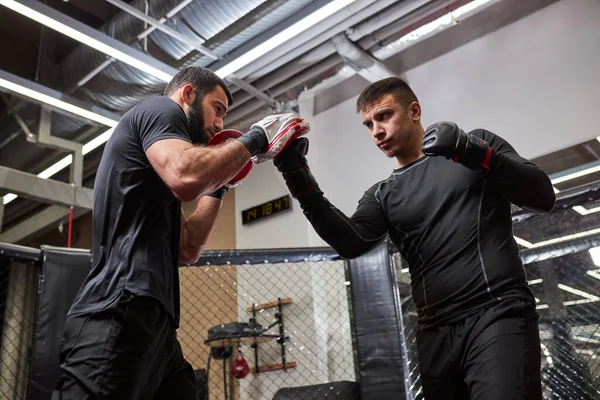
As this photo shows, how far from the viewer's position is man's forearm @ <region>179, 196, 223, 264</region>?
1871 mm

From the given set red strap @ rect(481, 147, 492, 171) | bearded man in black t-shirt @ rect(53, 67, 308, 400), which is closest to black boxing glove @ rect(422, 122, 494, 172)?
red strap @ rect(481, 147, 492, 171)

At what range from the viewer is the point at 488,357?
4.75ft

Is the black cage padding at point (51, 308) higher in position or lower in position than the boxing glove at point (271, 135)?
lower

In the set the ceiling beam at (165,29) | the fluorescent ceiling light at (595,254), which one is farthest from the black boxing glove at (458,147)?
the ceiling beam at (165,29)

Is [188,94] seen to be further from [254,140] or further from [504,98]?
[504,98]

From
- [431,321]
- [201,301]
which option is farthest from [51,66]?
[431,321]

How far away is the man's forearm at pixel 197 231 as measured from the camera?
1.87 meters

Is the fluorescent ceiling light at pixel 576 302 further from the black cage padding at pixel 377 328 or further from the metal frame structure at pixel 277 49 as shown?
the metal frame structure at pixel 277 49

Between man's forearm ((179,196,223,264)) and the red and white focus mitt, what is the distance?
29 centimetres

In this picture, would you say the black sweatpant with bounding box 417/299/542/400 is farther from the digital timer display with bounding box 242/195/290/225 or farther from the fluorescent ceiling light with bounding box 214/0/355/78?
the digital timer display with bounding box 242/195/290/225

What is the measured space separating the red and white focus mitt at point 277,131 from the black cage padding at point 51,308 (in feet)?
3.12

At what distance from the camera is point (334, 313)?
4.69 meters

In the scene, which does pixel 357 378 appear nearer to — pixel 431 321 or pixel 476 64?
pixel 431 321

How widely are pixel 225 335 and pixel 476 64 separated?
3.01 metres
